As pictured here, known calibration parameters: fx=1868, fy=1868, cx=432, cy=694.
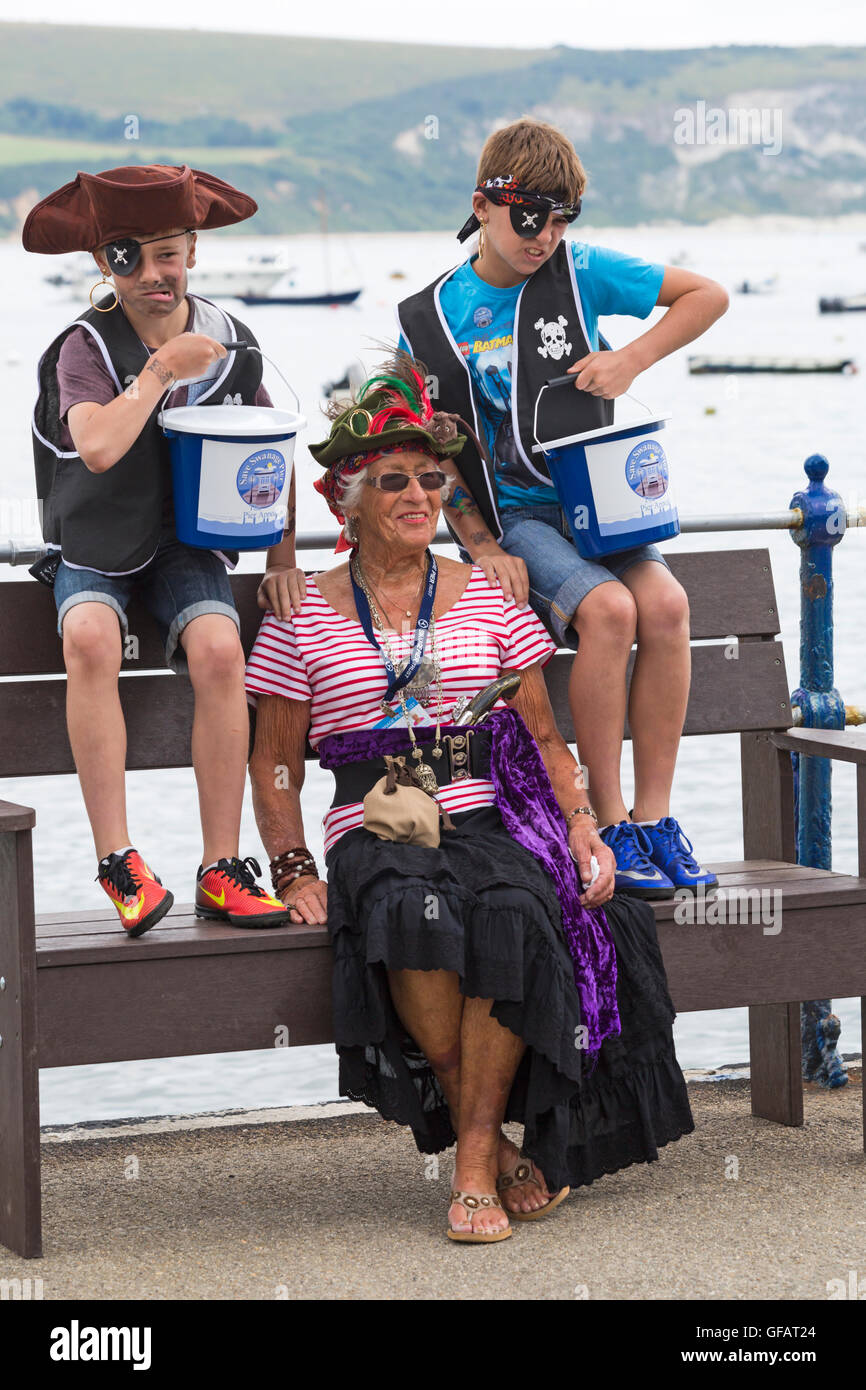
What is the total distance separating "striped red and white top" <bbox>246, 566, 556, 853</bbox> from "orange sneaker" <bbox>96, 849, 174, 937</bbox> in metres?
0.38

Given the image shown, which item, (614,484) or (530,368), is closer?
(614,484)

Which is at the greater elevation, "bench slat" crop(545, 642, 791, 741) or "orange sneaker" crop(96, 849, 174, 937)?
"bench slat" crop(545, 642, 791, 741)

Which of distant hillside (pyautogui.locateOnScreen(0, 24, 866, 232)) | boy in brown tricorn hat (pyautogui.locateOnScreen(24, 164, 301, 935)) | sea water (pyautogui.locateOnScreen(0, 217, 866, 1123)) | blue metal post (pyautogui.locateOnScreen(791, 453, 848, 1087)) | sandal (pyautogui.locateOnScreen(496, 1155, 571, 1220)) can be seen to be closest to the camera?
boy in brown tricorn hat (pyautogui.locateOnScreen(24, 164, 301, 935))

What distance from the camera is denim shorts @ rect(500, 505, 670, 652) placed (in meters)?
3.80

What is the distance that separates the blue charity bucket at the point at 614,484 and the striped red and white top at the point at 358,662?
0.24 meters

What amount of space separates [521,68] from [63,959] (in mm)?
106833

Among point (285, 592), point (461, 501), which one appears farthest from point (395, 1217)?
point (461, 501)

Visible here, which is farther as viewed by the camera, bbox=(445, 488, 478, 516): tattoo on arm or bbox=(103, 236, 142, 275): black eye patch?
bbox=(445, 488, 478, 516): tattoo on arm

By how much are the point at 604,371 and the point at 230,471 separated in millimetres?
854

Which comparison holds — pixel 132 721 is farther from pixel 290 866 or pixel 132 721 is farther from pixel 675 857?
pixel 675 857

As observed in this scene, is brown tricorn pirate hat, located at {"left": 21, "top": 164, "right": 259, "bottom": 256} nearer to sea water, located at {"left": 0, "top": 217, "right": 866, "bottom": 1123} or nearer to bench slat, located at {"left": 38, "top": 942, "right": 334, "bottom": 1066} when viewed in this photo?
sea water, located at {"left": 0, "top": 217, "right": 866, "bottom": 1123}

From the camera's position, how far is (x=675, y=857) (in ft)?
12.4

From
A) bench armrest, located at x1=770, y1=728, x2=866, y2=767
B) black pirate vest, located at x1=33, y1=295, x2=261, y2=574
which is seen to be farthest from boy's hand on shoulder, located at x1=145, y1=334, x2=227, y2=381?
bench armrest, located at x1=770, y1=728, x2=866, y2=767

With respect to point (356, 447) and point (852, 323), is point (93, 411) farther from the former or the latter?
point (852, 323)
